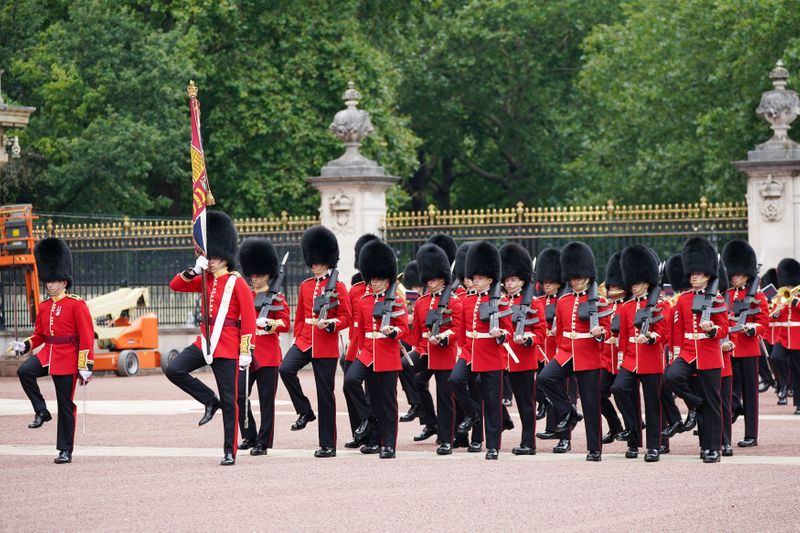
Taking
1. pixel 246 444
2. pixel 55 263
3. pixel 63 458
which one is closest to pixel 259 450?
pixel 246 444

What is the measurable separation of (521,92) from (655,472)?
3345 centimetres

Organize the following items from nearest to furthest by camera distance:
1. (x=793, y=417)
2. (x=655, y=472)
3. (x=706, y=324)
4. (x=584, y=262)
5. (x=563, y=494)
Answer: (x=563, y=494) < (x=655, y=472) < (x=706, y=324) < (x=584, y=262) < (x=793, y=417)

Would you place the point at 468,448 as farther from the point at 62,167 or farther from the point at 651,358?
the point at 62,167

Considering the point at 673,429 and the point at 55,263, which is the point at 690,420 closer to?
the point at 673,429

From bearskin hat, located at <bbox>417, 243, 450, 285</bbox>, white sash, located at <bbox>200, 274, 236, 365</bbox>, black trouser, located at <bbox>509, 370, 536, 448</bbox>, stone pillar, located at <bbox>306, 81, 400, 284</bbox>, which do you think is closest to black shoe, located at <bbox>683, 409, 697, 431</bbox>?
black trouser, located at <bbox>509, 370, 536, 448</bbox>

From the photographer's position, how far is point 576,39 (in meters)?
43.6

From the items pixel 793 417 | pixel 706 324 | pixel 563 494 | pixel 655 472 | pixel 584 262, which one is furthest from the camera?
pixel 793 417

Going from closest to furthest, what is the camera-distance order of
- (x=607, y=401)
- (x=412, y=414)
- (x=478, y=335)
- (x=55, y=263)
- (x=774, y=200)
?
1. (x=478, y=335)
2. (x=55, y=263)
3. (x=607, y=401)
4. (x=412, y=414)
5. (x=774, y=200)

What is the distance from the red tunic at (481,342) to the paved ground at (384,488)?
693 millimetres

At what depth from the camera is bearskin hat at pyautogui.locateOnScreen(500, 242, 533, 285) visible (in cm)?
1301

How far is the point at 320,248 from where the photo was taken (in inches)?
→ 509

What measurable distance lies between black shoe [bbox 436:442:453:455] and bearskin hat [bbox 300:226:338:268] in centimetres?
165

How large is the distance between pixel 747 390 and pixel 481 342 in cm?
225

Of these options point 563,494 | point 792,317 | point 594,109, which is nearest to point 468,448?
point 563,494
